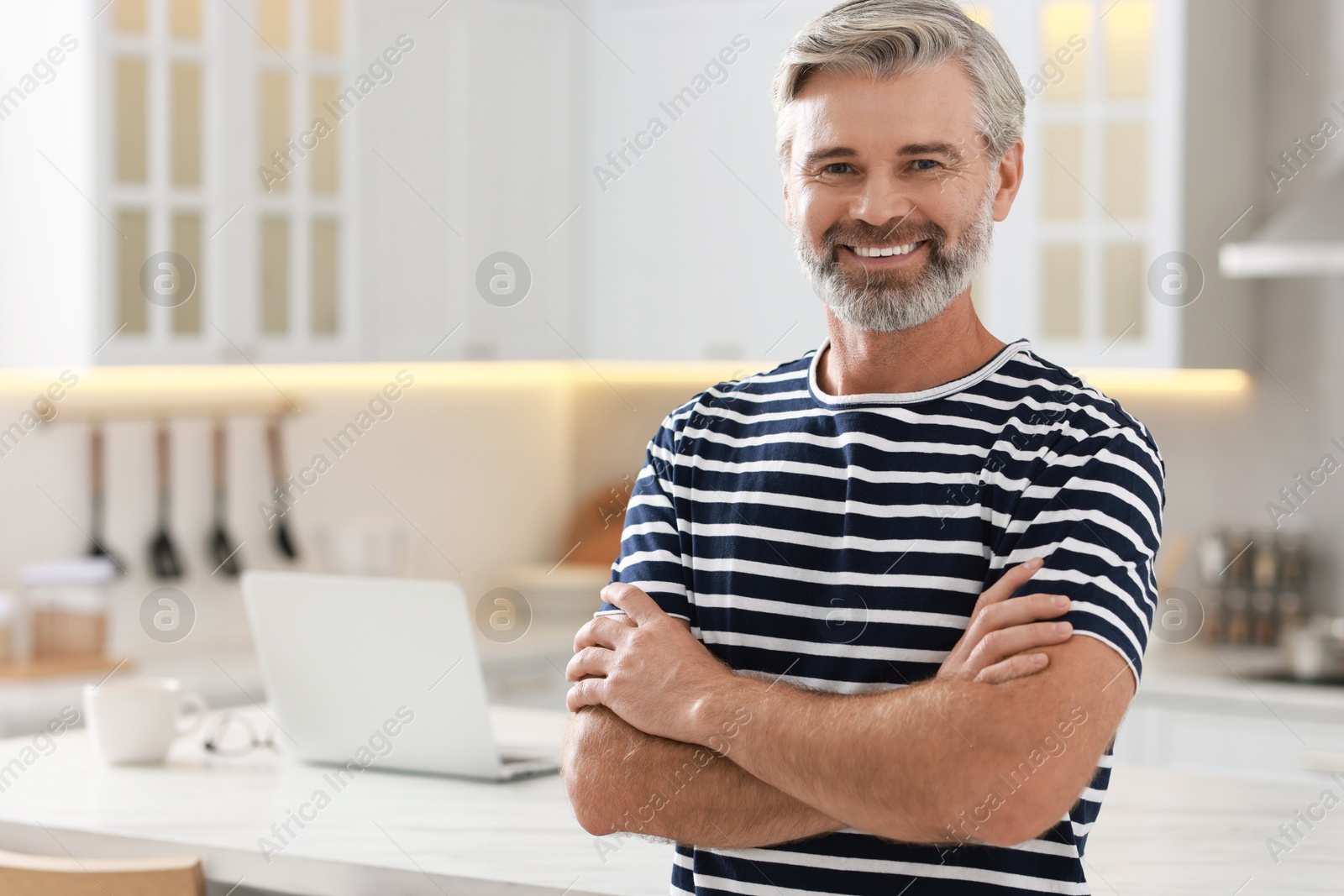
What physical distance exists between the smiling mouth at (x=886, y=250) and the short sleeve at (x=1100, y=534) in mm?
215

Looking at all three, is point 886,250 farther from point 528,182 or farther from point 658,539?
point 528,182

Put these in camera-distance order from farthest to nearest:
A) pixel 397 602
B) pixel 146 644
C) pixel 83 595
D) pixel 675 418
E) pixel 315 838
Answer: pixel 146 644 → pixel 83 595 → pixel 397 602 → pixel 315 838 → pixel 675 418

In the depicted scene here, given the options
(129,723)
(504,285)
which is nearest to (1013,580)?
(129,723)

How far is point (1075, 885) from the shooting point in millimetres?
1218

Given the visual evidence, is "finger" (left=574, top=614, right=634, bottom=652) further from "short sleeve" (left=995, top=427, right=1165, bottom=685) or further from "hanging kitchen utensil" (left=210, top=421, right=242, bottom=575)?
"hanging kitchen utensil" (left=210, top=421, right=242, bottom=575)

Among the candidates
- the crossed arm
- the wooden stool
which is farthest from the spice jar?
the crossed arm

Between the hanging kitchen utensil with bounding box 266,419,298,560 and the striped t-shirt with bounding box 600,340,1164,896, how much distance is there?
2508 mm

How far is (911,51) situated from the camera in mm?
1292

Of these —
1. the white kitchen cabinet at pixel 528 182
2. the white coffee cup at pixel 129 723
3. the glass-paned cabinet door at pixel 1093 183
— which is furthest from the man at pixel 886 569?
the glass-paned cabinet door at pixel 1093 183

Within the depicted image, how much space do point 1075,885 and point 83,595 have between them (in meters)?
2.51

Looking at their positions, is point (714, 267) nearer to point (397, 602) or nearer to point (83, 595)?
point (83, 595)

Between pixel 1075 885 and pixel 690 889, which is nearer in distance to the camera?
pixel 1075 885

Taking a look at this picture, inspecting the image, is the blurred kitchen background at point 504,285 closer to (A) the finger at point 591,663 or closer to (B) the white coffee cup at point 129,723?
(B) the white coffee cup at point 129,723

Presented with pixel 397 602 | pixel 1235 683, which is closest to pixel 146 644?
pixel 397 602
